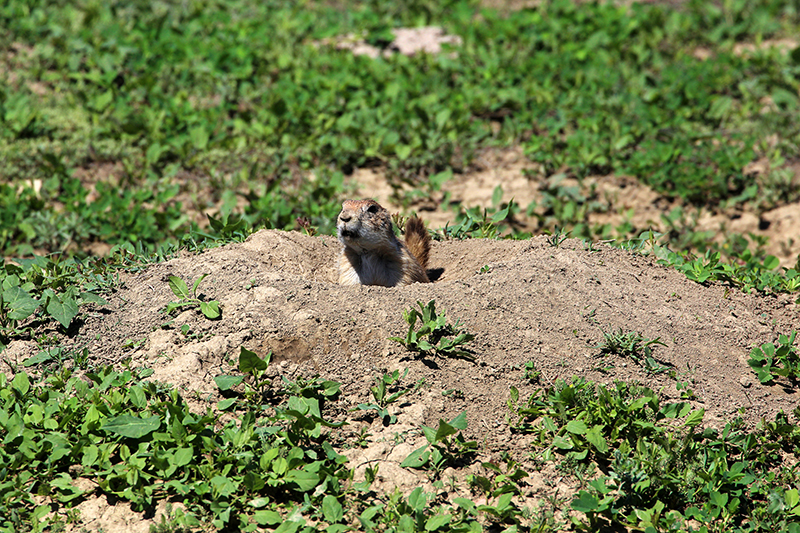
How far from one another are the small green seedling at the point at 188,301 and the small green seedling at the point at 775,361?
2812 millimetres

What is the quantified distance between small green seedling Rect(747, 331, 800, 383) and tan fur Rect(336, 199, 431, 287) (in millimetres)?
2052

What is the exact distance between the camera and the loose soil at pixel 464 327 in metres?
3.54

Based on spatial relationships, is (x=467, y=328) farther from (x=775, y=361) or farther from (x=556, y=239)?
(x=775, y=361)

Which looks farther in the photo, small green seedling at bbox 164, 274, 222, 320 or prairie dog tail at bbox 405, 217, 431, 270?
prairie dog tail at bbox 405, 217, 431, 270

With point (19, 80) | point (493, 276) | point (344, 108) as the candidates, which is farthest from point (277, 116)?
point (493, 276)

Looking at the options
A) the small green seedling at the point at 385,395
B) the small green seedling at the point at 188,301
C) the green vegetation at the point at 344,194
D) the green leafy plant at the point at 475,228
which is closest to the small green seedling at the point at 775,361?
the green vegetation at the point at 344,194

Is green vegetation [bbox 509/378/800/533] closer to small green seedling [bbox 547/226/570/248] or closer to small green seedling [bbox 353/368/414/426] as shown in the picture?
small green seedling [bbox 353/368/414/426]

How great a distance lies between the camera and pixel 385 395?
11.8 feet

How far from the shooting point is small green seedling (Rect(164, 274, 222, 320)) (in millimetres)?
3879

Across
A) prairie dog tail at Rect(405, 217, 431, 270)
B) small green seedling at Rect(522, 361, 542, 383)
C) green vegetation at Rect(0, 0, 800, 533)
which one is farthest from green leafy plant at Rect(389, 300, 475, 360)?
prairie dog tail at Rect(405, 217, 431, 270)

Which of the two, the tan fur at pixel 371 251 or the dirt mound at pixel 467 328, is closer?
the dirt mound at pixel 467 328

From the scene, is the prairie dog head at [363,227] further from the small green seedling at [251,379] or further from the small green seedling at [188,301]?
the small green seedling at [251,379]

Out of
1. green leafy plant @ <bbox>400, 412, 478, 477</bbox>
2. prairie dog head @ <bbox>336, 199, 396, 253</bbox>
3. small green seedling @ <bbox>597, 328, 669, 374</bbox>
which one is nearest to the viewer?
green leafy plant @ <bbox>400, 412, 478, 477</bbox>

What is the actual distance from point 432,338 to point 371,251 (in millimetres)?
1233
